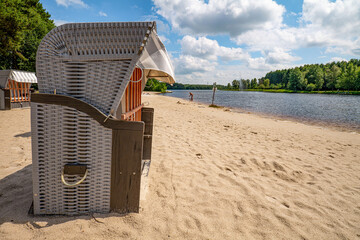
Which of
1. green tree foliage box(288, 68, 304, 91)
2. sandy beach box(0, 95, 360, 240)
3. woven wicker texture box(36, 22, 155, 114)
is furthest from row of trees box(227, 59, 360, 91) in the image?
woven wicker texture box(36, 22, 155, 114)

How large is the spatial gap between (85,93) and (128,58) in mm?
564

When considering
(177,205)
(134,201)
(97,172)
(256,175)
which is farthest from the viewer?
(256,175)

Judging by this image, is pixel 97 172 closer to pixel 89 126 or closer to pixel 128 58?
pixel 89 126

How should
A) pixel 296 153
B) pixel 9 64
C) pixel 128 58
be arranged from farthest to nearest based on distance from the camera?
1. pixel 9 64
2. pixel 296 153
3. pixel 128 58

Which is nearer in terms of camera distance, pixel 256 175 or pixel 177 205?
pixel 177 205

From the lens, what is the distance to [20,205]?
6.82 feet

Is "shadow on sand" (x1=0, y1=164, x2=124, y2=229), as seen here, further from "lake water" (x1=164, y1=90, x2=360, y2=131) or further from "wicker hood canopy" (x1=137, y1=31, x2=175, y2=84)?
"lake water" (x1=164, y1=90, x2=360, y2=131)

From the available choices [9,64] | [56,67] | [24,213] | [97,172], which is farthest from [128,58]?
[9,64]

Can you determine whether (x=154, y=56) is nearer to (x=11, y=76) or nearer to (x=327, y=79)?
(x=11, y=76)

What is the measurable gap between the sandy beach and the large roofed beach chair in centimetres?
28

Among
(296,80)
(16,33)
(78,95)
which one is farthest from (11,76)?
(296,80)

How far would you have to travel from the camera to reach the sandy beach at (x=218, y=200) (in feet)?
5.99

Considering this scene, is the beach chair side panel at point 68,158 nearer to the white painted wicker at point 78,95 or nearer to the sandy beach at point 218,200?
the white painted wicker at point 78,95

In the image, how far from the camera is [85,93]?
177 centimetres
